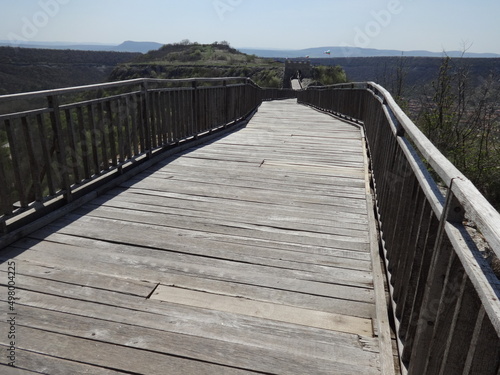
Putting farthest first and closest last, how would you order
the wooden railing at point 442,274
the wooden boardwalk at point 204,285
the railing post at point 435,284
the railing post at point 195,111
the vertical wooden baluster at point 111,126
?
the railing post at point 195,111 → the vertical wooden baluster at point 111,126 → the wooden boardwalk at point 204,285 → the railing post at point 435,284 → the wooden railing at point 442,274

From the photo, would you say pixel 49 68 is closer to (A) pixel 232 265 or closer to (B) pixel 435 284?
(A) pixel 232 265

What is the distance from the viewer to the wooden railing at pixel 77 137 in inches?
126

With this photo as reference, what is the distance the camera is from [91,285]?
8.44 feet

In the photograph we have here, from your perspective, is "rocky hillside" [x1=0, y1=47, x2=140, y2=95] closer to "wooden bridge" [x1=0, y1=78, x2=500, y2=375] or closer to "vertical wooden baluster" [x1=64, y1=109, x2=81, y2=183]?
"vertical wooden baluster" [x1=64, y1=109, x2=81, y2=183]

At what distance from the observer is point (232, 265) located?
113 inches

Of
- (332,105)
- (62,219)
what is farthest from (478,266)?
(332,105)

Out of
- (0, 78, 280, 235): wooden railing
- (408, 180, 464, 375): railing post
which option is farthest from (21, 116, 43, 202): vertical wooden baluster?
(408, 180, 464, 375): railing post

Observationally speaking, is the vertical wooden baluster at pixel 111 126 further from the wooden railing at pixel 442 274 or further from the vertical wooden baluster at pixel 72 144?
Result: the wooden railing at pixel 442 274

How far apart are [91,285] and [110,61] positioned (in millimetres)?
161811

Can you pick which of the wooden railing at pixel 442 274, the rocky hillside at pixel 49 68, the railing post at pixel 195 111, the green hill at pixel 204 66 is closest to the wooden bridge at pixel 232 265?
the wooden railing at pixel 442 274

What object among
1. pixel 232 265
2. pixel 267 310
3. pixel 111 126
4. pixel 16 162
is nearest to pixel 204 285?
Answer: pixel 232 265

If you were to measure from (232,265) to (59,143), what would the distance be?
2.17 metres

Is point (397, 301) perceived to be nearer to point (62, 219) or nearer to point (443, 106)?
point (62, 219)

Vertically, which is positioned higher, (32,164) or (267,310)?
(32,164)
